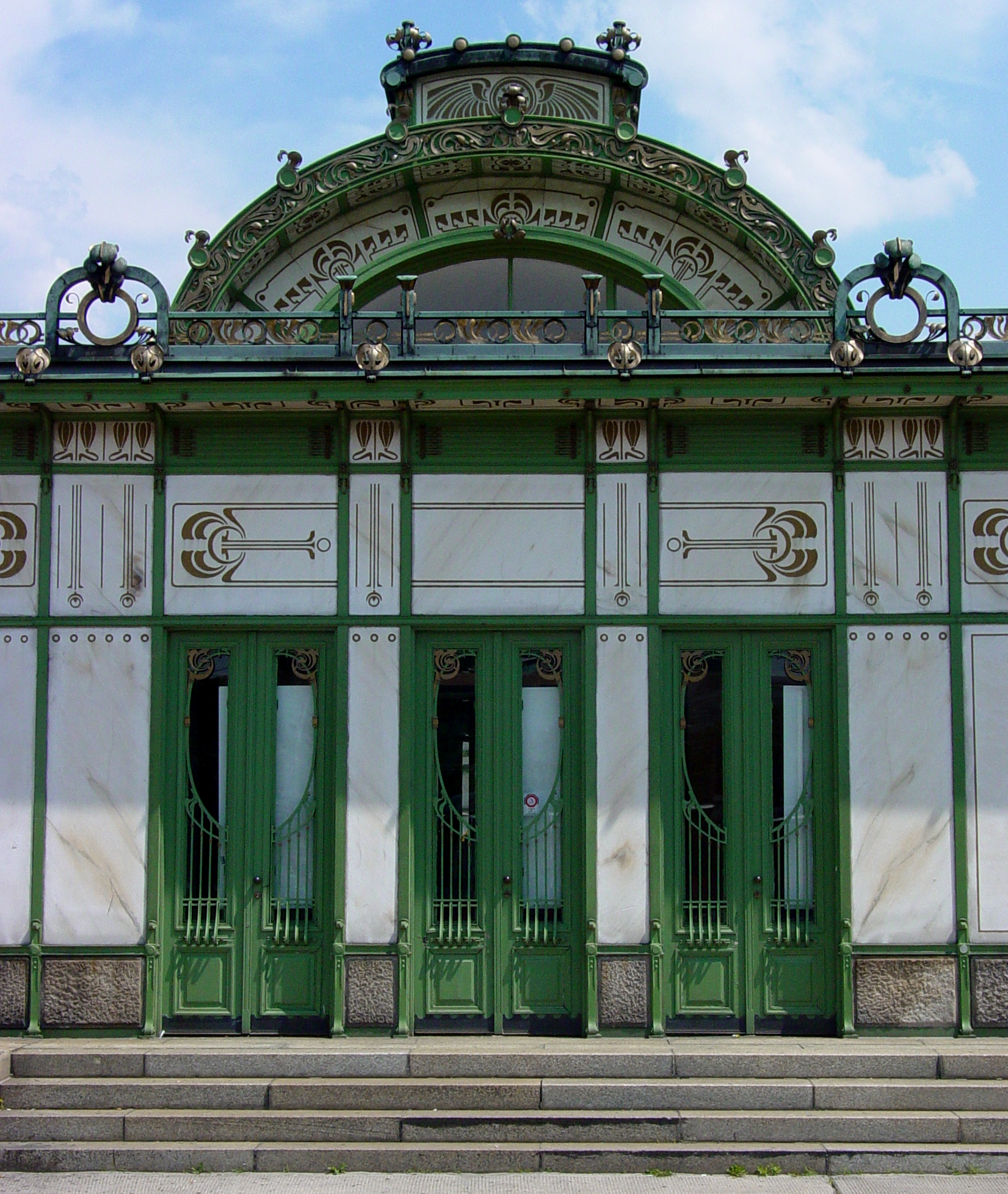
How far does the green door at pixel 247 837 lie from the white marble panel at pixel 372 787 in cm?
26

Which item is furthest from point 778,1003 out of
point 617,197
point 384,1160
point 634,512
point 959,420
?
point 617,197

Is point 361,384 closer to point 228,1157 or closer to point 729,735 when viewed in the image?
point 729,735

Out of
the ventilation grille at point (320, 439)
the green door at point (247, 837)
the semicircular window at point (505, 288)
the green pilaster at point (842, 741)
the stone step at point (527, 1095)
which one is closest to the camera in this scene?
the stone step at point (527, 1095)

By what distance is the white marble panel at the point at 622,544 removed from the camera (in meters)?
9.62

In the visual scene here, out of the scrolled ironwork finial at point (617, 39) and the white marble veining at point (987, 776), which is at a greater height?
the scrolled ironwork finial at point (617, 39)

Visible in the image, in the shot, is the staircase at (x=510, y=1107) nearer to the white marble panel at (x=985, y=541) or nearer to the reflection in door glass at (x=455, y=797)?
the reflection in door glass at (x=455, y=797)

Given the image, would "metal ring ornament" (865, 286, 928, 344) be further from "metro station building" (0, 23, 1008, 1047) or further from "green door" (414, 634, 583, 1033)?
"green door" (414, 634, 583, 1033)

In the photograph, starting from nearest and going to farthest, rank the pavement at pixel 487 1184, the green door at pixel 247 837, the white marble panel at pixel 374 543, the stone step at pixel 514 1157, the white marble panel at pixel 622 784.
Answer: the pavement at pixel 487 1184 < the stone step at pixel 514 1157 < the white marble panel at pixel 622 784 < the green door at pixel 247 837 < the white marble panel at pixel 374 543

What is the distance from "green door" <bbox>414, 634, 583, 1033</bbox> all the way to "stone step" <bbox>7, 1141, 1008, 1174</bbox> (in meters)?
1.30

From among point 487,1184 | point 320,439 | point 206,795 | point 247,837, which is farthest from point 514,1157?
point 320,439

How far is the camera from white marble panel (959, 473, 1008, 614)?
957cm

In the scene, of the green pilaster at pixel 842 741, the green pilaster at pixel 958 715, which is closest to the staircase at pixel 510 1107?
the green pilaster at pixel 842 741

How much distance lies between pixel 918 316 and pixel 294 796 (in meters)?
5.49

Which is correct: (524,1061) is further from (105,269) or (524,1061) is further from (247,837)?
(105,269)
